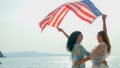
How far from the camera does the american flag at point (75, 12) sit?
29.7ft

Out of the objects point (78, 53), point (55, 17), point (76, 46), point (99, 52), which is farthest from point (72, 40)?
point (55, 17)

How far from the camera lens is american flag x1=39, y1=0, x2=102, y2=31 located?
357 inches

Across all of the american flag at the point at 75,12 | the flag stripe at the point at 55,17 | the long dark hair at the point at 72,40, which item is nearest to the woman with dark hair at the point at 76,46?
the long dark hair at the point at 72,40

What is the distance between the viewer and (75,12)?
30.6 feet

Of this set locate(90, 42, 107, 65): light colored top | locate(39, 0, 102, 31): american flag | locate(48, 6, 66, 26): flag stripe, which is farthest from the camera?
locate(48, 6, 66, 26): flag stripe

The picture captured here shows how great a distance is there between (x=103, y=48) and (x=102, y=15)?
0.82 m

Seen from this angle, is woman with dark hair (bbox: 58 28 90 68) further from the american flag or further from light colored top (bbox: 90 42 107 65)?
the american flag

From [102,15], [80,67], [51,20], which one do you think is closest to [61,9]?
[51,20]

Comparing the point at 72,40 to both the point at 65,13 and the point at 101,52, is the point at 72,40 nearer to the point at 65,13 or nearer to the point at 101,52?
the point at 101,52

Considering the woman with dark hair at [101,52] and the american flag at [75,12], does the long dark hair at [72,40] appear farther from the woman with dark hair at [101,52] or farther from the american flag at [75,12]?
the american flag at [75,12]

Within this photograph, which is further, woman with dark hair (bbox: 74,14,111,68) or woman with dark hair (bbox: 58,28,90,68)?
woman with dark hair (bbox: 58,28,90,68)

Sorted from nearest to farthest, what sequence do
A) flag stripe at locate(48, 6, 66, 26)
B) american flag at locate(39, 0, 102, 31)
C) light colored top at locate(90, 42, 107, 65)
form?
Answer: light colored top at locate(90, 42, 107, 65), american flag at locate(39, 0, 102, 31), flag stripe at locate(48, 6, 66, 26)

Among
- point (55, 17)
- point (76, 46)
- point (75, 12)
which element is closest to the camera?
point (76, 46)

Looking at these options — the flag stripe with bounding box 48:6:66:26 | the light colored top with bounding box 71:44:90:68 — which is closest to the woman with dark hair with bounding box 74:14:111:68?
the light colored top with bounding box 71:44:90:68
